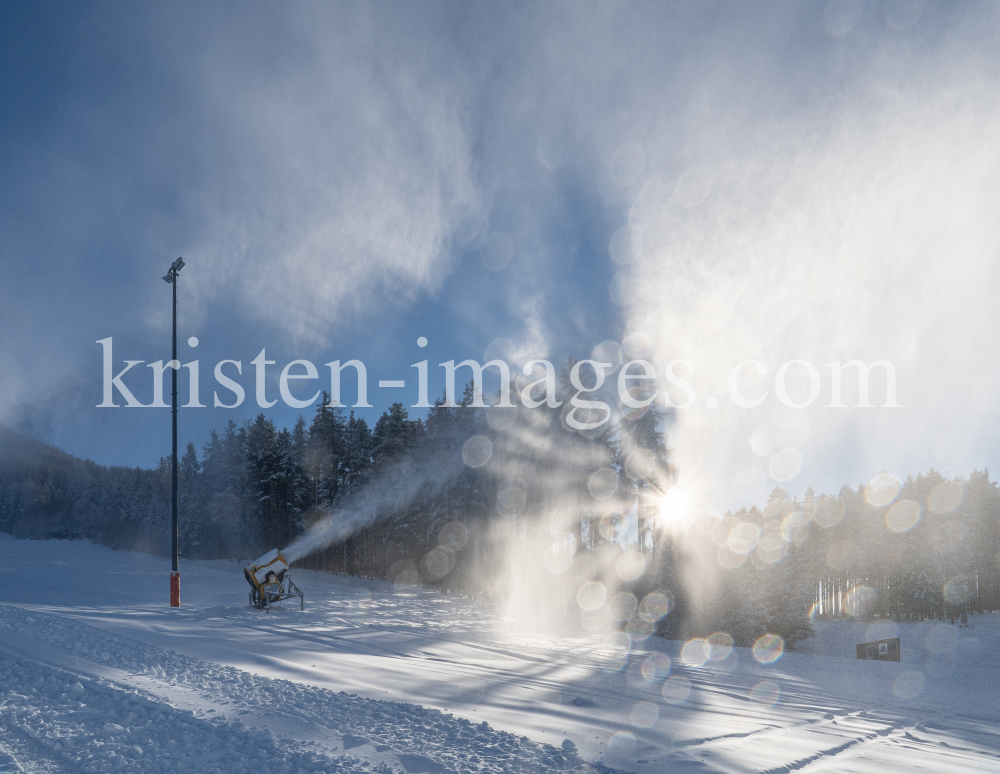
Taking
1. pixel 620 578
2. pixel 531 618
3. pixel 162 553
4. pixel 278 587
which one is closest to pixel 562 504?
pixel 620 578

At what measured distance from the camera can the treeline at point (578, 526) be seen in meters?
26.6

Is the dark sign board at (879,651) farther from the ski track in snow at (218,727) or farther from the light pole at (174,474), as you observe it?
the light pole at (174,474)

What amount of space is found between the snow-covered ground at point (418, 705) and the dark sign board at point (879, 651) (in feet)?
21.5

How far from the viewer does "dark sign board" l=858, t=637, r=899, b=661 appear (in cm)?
2166

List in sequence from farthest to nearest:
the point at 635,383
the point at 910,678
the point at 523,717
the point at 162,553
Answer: the point at 162,553, the point at 635,383, the point at 910,678, the point at 523,717

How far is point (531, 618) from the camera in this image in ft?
79.2

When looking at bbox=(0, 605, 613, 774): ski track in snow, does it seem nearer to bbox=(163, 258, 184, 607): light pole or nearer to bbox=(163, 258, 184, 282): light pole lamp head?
bbox=(163, 258, 184, 607): light pole

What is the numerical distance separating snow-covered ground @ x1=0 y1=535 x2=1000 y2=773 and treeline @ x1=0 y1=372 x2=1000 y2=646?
10777mm

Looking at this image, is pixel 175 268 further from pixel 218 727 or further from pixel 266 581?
pixel 218 727

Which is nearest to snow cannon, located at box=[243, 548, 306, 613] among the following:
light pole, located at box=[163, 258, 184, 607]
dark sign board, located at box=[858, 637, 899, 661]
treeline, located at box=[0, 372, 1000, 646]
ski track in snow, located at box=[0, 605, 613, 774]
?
light pole, located at box=[163, 258, 184, 607]

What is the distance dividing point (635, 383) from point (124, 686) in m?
30.4

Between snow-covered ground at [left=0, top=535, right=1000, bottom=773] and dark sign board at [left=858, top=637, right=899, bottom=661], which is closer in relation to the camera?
snow-covered ground at [left=0, top=535, right=1000, bottom=773]

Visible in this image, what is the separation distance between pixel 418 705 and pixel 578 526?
1162 inches

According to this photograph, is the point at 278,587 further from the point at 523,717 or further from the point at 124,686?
the point at 523,717
